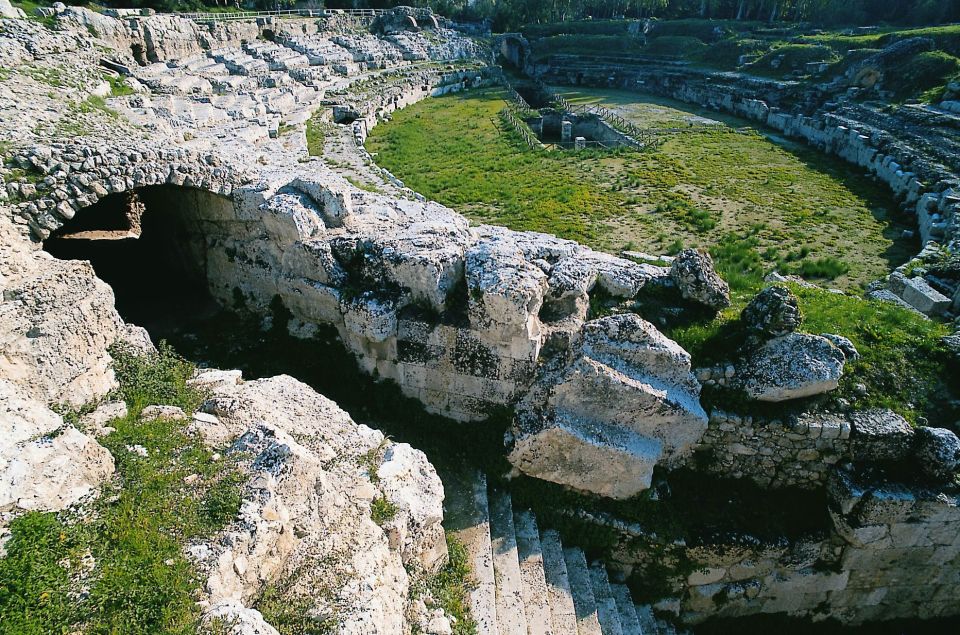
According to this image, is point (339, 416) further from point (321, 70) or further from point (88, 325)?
point (321, 70)

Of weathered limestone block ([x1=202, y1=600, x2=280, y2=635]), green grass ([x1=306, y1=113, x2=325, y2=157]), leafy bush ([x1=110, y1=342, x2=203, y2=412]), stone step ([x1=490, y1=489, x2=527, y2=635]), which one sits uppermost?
green grass ([x1=306, y1=113, x2=325, y2=157])

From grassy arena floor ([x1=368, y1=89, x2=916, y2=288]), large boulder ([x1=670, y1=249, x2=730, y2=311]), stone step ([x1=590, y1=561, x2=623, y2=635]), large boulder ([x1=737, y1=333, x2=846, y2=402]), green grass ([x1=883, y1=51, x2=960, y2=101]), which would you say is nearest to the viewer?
stone step ([x1=590, y1=561, x2=623, y2=635])

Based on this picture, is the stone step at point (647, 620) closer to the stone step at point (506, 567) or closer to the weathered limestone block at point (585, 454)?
the weathered limestone block at point (585, 454)

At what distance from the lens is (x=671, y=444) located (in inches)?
286

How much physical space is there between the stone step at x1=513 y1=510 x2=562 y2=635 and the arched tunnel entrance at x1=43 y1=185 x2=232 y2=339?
624cm

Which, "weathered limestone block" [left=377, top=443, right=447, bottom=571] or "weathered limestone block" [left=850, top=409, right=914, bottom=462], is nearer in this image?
"weathered limestone block" [left=377, top=443, right=447, bottom=571]

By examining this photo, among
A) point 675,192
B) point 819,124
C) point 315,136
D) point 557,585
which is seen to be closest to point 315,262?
point 557,585

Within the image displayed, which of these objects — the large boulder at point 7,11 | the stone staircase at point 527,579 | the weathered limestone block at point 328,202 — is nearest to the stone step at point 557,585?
the stone staircase at point 527,579

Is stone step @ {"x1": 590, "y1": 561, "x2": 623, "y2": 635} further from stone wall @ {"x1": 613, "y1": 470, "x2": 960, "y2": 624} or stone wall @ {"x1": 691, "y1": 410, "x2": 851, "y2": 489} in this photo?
stone wall @ {"x1": 691, "y1": 410, "x2": 851, "y2": 489}

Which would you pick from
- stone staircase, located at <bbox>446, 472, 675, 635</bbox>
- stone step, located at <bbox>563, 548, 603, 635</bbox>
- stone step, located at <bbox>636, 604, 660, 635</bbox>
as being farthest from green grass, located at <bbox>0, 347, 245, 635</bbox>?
stone step, located at <bbox>636, 604, 660, 635</bbox>

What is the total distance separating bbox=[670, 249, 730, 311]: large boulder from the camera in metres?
7.72

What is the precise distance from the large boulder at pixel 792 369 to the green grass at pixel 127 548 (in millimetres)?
5950

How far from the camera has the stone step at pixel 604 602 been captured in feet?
22.4

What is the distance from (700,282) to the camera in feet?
25.3
